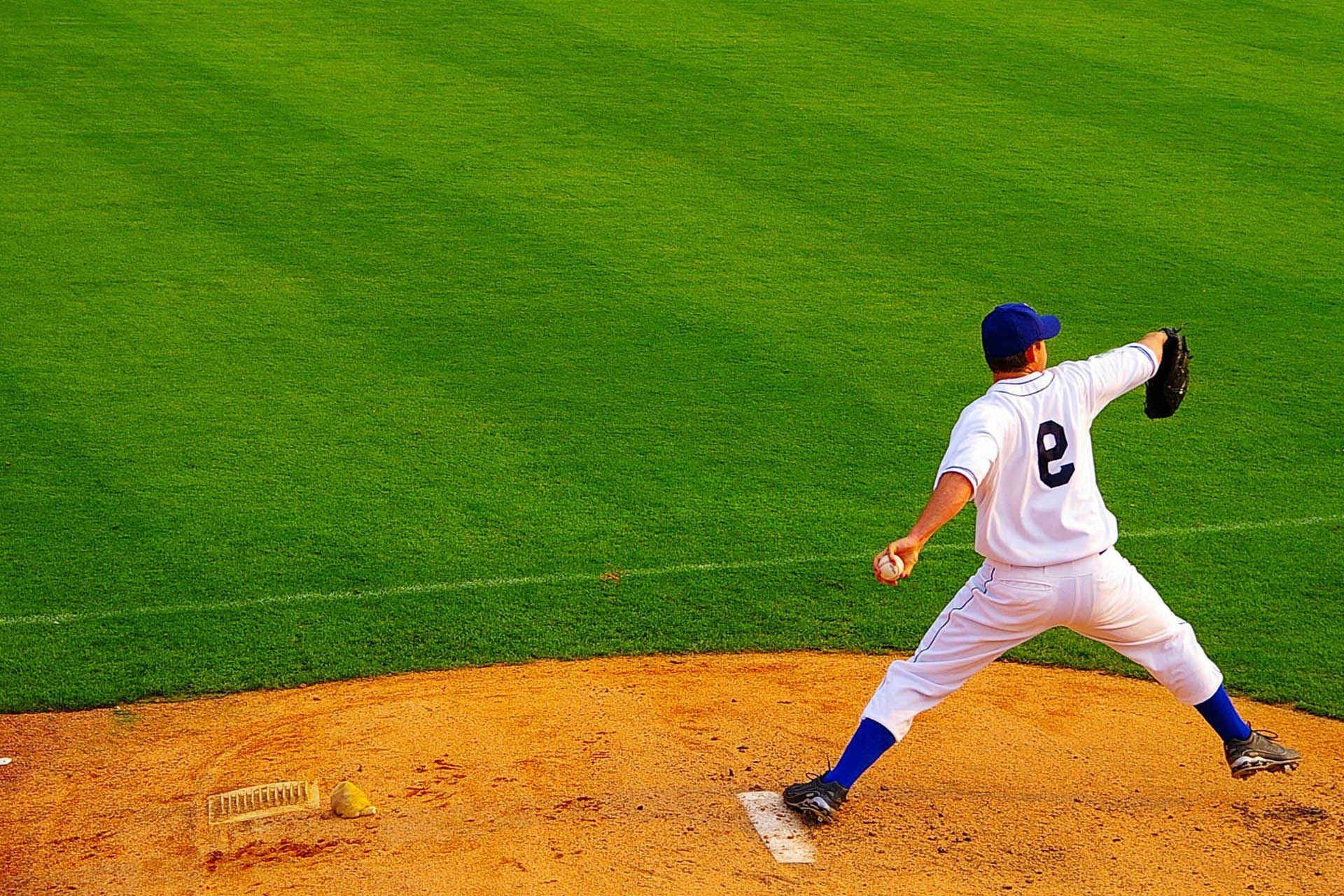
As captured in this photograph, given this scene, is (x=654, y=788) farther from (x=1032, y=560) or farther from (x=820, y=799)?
(x=1032, y=560)

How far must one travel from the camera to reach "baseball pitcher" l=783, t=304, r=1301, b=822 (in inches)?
162

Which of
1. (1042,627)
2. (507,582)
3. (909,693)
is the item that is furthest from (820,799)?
(507,582)

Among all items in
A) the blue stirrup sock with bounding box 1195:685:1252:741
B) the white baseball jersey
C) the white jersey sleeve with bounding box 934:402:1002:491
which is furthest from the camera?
the blue stirrup sock with bounding box 1195:685:1252:741

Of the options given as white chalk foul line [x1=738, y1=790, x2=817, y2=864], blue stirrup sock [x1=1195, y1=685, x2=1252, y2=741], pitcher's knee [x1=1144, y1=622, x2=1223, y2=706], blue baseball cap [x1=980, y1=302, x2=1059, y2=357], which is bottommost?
white chalk foul line [x1=738, y1=790, x2=817, y2=864]

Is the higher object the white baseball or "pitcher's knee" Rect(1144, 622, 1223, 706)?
the white baseball

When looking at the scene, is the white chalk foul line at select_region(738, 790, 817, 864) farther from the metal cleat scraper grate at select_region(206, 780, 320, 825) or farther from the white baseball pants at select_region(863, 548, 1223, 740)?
the metal cleat scraper grate at select_region(206, 780, 320, 825)

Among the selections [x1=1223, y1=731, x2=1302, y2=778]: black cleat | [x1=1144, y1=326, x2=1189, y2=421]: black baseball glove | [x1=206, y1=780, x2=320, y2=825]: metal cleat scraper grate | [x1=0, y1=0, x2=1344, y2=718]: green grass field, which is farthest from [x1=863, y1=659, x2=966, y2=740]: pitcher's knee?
[x1=206, y1=780, x2=320, y2=825]: metal cleat scraper grate

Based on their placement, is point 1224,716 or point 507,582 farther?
point 507,582

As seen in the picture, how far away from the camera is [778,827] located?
4348 millimetres

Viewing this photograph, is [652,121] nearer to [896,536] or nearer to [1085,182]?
[1085,182]

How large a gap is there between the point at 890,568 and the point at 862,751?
77cm

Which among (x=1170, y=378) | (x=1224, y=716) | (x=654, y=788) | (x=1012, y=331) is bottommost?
(x=654, y=788)

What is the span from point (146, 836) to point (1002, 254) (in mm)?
7305

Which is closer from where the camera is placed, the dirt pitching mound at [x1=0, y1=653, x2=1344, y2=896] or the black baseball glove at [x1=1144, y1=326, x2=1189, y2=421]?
the dirt pitching mound at [x1=0, y1=653, x2=1344, y2=896]
